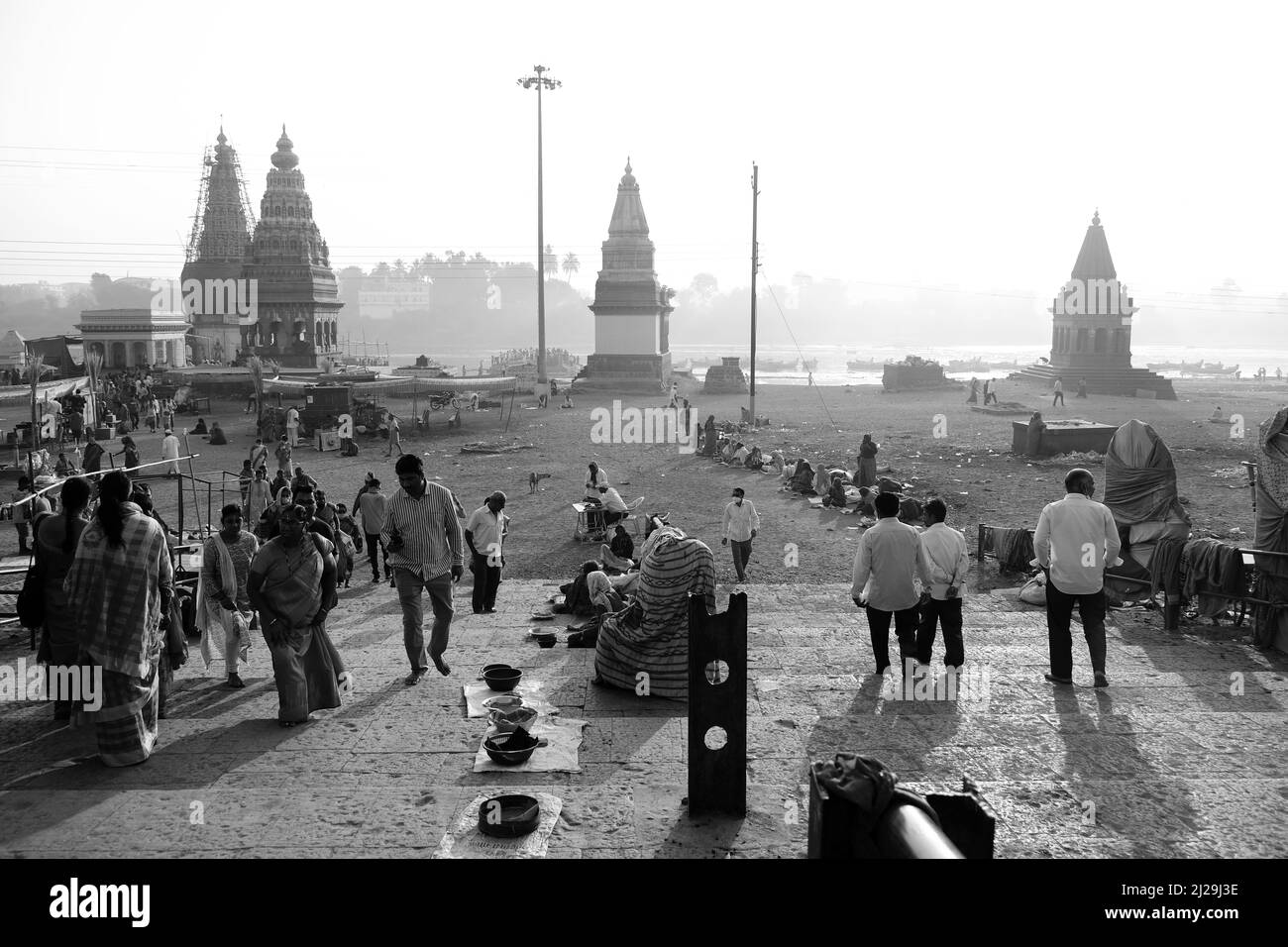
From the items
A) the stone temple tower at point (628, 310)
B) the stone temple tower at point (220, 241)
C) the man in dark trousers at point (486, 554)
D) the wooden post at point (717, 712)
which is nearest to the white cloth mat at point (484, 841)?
the wooden post at point (717, 712)

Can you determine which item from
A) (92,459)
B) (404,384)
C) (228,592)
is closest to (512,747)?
(228,592)

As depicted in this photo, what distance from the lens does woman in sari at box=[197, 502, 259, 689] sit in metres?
6.78

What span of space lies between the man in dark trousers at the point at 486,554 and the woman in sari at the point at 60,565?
3758 millimetres

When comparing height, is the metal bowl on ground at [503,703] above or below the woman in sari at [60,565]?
below

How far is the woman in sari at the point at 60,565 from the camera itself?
5.98 m

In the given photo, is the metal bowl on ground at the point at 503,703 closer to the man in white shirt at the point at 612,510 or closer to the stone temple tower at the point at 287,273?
the man in white shirt at the point at 612,510

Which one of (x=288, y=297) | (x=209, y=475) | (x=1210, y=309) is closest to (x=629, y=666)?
(x=209, y=475)

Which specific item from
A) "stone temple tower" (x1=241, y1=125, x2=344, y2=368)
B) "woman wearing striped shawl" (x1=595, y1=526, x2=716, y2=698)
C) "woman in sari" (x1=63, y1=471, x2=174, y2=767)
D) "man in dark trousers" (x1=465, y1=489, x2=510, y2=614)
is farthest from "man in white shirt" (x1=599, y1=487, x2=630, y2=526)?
"stone temple tower" (x1=241, y1=125, x2=344, y2=368)

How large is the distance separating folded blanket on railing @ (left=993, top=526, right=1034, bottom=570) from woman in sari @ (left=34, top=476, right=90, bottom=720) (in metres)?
8.52

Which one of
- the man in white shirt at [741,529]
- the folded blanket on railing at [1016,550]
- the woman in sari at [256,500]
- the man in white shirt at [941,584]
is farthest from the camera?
the woman in sari at [256,500]

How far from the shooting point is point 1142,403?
38562 millimetres
